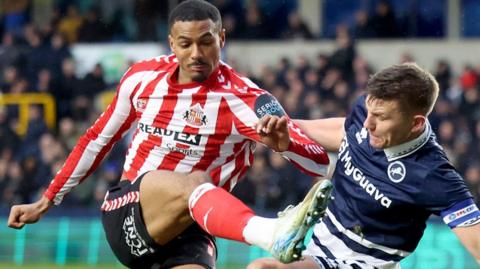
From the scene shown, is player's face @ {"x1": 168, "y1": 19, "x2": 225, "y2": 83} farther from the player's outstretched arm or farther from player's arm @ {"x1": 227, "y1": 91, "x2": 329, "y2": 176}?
the player's outstretched arm

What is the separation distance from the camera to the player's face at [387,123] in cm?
621

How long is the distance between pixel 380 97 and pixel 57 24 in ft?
42.2

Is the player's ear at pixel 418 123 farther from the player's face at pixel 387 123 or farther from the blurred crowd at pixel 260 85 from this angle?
the blurred crowd at pixel 260 85

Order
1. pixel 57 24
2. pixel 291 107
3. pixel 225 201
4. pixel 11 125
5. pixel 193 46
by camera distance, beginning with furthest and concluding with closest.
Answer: pixel 57 24 < pixel 11 125 < pixel 291 107 < pixel 193 46 < pixel 225 201

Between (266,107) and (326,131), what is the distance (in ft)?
1.54

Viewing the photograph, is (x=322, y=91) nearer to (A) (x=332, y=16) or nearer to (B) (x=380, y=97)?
(A) (x=332, y=16)

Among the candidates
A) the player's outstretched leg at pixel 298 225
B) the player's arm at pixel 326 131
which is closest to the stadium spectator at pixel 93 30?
the player's arm at pixel 326 131

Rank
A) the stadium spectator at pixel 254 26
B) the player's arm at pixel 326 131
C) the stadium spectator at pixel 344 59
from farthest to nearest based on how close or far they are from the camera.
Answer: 1. the stadium spectator at pixel 254 26
2. the stadium spectator at pixel 344 59
3. the player's arm at pixel 326 131

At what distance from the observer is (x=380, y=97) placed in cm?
622

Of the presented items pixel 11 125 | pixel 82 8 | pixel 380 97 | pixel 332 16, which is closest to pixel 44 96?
pixel 11 125

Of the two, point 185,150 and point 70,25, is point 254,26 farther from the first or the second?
point 185,150

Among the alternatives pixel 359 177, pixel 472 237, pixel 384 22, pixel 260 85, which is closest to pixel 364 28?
pixel 384 22

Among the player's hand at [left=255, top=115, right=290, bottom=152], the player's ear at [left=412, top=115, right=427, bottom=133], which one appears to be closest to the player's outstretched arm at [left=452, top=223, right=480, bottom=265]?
the player's ear at [left=412, top=115, right=427, bottom=133]

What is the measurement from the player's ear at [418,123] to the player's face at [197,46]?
1152mm
